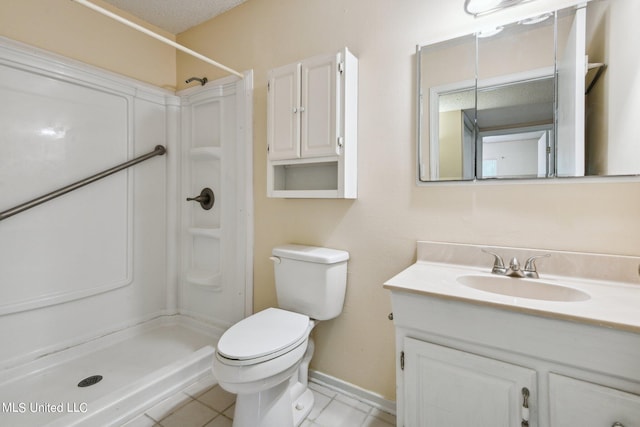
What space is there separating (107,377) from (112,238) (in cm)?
83

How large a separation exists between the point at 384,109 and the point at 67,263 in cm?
200

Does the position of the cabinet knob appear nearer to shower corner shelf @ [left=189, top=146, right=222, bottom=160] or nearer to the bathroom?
shower corner shelf @ [left=189, top=146, right=222, bottom=160]

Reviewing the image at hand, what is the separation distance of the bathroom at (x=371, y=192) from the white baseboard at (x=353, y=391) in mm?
18

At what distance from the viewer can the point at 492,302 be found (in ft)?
2.77

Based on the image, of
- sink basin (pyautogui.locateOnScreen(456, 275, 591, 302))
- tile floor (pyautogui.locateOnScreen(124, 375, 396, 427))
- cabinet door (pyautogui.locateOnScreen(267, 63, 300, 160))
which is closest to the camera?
sink basin (pyautogui.locateOnScreen(456, 275, 591, 302))

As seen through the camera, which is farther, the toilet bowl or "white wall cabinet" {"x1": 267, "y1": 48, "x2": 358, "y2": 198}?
"white wall cabinet" {"x1": 267, "y1": 48, "x2": 358, "y2": 198}

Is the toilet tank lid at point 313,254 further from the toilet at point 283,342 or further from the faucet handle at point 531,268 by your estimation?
the faucet handle at point 531,268

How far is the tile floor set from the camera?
1.38 meters

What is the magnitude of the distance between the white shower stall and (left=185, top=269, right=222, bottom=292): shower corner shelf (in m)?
0.01

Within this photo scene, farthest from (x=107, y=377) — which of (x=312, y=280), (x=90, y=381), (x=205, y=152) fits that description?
(x=205, y=152)

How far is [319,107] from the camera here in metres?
1.45

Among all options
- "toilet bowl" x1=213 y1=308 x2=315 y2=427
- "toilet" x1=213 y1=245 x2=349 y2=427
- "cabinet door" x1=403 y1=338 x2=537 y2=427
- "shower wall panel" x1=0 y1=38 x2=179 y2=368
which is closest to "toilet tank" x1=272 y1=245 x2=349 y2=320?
"toilet" x1=213 y1=245 x2=349 y2=427

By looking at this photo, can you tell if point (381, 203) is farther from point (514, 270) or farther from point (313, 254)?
point (514, 270)

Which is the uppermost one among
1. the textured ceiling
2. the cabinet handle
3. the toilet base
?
the textured ceiling
